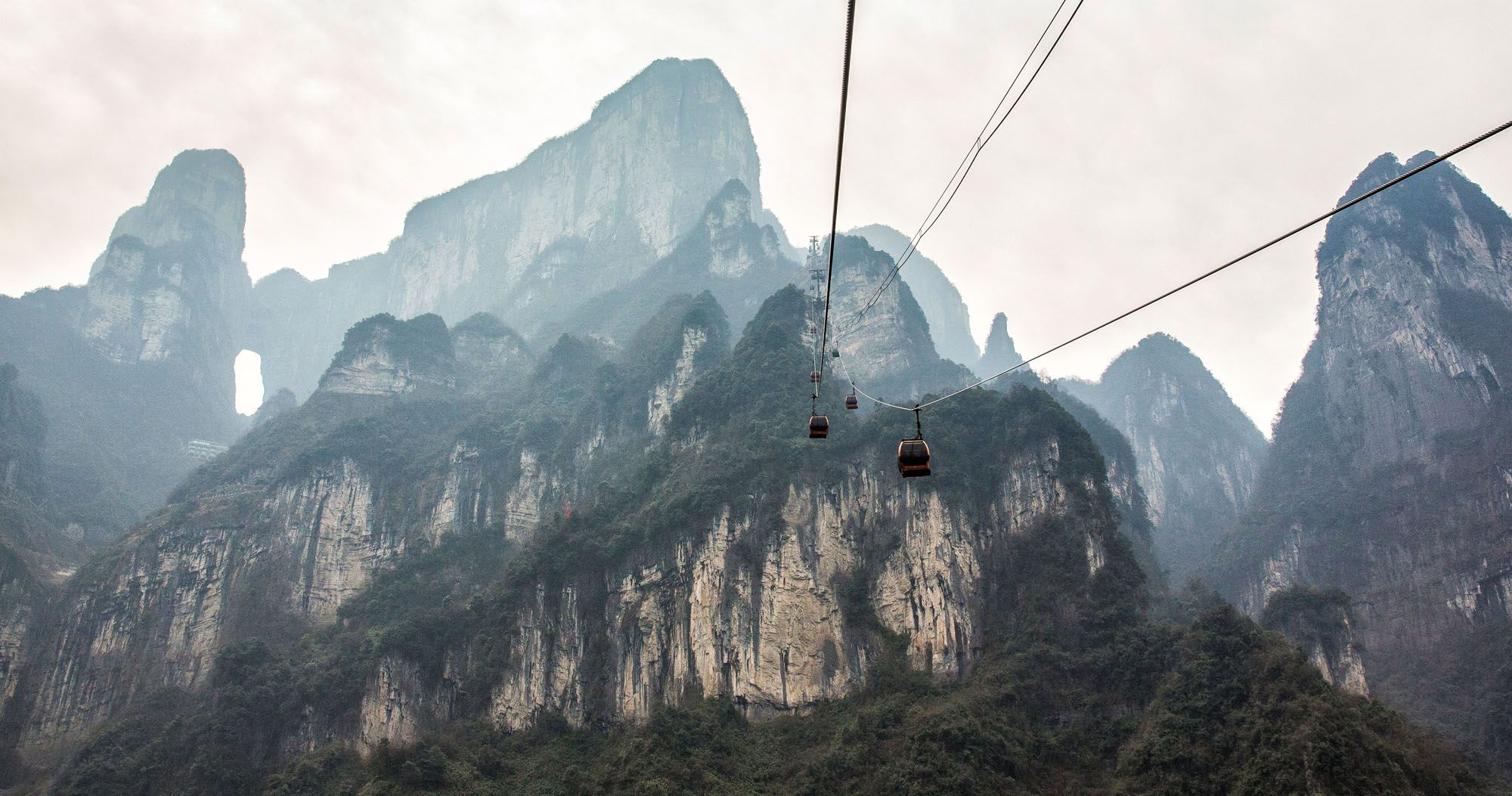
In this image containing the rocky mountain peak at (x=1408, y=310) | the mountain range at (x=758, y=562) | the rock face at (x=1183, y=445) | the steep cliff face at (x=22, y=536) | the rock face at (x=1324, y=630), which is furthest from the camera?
the rock face at (x=1183, y=445)

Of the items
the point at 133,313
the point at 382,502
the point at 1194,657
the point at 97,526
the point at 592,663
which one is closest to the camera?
the point at 1194,657


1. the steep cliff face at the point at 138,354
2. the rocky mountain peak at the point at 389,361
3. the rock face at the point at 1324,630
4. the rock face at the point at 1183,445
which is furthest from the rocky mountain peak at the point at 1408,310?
the steep cliff face at the point at 138,354

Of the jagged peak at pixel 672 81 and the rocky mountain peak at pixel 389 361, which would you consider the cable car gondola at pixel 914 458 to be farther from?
the jagged peak at pixel 672 81

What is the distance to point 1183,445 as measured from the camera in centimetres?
9081

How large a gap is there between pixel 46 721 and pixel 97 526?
27.3 meters

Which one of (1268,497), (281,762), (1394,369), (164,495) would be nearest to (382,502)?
(281,762)

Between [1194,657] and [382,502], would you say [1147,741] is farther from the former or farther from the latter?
[382,502]

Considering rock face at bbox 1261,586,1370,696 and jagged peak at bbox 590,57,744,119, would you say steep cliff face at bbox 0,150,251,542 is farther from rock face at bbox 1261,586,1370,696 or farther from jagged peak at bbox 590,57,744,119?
rock face at bbox 1261,586,1370,696

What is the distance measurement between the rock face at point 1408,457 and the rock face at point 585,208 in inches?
2414

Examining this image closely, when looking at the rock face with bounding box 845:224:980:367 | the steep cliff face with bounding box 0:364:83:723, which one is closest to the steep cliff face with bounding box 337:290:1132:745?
the steep cliff face with bounding box 0:364:83:723

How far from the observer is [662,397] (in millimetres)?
63031

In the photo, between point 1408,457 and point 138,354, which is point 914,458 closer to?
point 1408,457

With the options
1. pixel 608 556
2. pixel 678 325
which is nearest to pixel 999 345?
pixel 678 325

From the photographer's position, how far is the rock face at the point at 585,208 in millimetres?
107562
